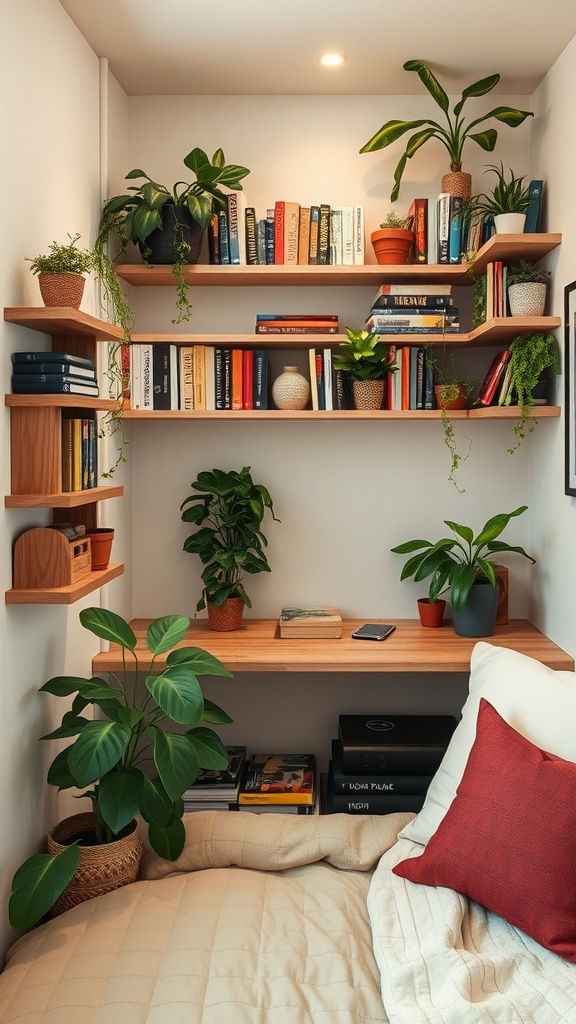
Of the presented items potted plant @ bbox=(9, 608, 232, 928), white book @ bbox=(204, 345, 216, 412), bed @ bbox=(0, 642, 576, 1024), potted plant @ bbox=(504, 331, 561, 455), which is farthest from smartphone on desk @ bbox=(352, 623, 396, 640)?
white book @ bbox=(204, 345, 216, 412)

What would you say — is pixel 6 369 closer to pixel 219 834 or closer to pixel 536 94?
pixel 219 834

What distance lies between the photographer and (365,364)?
8.95 ft

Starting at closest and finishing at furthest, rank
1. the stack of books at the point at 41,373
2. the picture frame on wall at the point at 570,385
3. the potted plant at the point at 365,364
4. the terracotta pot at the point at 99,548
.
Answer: the stack of books at the point at 41,373
the terracotta pot at the point at 99,548
the picture frame on wall at the point at 570,385
the potted plant at the point at 365,364

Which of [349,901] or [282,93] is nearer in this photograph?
[349,901]

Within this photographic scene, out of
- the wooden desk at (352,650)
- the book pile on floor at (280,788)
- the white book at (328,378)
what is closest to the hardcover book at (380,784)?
the book pile on floor at (280,788)

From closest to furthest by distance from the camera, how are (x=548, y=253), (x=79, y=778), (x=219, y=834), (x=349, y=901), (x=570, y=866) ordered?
(x=570, y=866), (x=79, y=778), (x=349, y=901), (x=219, y=834), (x=548, y=253)

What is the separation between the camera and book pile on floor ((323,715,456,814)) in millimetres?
2582

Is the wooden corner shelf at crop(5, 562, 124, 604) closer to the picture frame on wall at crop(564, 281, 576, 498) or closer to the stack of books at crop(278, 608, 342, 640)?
the stack of books at crop(278, 608, 342, 640)

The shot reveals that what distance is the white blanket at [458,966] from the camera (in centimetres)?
152

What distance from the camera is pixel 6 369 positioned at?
1.96 metres

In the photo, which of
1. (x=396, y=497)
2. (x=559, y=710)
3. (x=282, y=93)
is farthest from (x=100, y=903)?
(x=282, y=93)

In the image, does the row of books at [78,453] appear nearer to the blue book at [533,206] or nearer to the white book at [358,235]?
the white book at [358,235]

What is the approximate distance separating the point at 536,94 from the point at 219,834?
255cm

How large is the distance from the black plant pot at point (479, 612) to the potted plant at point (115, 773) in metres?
0.92
